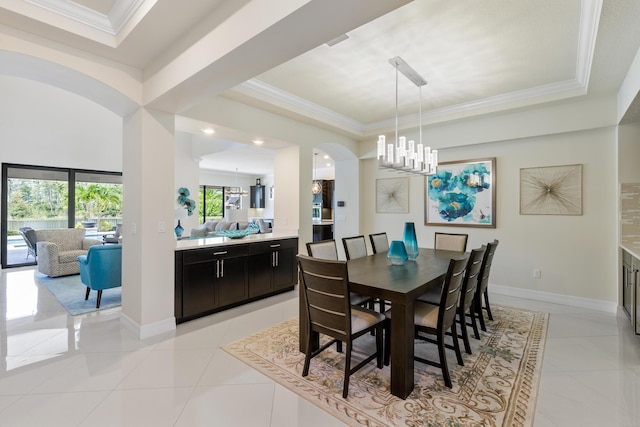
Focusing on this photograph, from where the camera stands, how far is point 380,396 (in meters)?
2.08

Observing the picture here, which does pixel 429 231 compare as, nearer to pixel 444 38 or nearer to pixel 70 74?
pixel 444 38

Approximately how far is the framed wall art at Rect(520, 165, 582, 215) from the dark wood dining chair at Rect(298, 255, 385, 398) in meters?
3.33

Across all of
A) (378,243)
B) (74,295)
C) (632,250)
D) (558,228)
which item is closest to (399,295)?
(378,243)

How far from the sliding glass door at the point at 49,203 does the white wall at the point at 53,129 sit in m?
0.26


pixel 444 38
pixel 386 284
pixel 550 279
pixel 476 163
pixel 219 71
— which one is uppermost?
pixel 444 38

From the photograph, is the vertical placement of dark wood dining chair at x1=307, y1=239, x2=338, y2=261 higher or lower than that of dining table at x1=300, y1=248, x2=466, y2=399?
higher

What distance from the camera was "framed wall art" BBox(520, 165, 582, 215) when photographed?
3.99 metres

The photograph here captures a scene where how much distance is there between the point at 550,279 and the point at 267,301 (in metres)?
3.98

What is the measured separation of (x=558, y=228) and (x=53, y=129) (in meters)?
9.97

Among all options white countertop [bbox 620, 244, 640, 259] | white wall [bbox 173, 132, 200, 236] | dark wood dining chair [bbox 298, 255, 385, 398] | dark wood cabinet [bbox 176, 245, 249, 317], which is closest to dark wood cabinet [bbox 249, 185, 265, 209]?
white wall [bbox 173, 132, 200, 236]

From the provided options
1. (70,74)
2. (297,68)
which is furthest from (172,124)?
(297,68)

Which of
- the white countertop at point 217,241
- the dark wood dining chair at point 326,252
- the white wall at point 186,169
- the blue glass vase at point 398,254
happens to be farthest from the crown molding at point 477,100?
the white wall at point 186,169

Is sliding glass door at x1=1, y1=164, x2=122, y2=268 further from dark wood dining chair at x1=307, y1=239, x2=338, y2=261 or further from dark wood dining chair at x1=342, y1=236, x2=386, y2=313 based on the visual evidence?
dark wood dining chair at x1=342, y1=236, x2=386, y2=313

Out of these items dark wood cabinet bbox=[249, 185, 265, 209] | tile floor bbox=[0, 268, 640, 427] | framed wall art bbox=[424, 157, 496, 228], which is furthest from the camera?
dark wood cabinet bbox=[249, 185, 265, 209]
